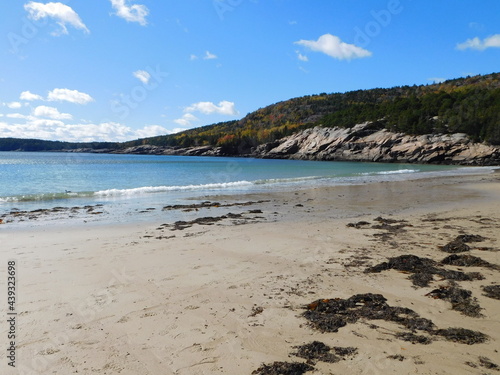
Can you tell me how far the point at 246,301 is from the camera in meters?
4.99

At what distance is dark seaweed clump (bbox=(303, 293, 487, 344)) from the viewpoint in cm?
392

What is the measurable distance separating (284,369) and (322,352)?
0.52 meters

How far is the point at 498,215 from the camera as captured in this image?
1221 cm

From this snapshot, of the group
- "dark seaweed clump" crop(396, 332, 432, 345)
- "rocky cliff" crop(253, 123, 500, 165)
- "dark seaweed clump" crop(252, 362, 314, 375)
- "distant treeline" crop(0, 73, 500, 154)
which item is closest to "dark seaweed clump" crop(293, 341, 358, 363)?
"dark seaweed clump" crop(252, 362, 314, 375)

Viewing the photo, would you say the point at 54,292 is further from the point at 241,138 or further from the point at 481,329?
the point at 241,138

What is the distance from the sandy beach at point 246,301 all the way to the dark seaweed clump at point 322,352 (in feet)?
0.06

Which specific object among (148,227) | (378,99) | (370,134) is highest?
(378,99)

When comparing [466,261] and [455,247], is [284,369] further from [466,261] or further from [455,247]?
[455,247]

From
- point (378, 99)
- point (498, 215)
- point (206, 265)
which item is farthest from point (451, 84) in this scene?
point (206, 265)

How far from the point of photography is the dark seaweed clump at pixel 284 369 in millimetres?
3338

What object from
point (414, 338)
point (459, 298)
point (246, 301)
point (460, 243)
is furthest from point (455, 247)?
point (246, 301)

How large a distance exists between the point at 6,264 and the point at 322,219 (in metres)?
9.32

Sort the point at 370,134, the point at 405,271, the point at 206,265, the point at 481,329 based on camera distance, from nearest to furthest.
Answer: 1. the point at 481,329
2. the point at 405,271
3. the point at 206,265
4. the point at 370,134

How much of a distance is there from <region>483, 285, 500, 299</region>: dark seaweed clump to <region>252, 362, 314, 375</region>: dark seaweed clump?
11.3 feet
